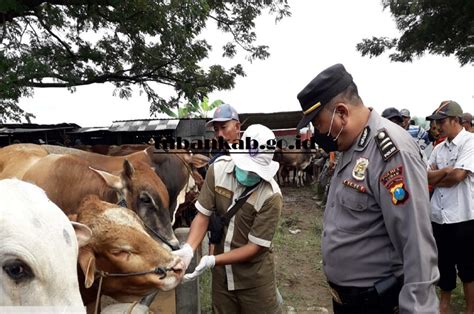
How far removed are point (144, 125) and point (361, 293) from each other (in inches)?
445

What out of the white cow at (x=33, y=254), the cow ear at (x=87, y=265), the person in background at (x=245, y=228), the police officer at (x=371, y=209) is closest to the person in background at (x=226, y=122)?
the person in background at (x=245, y=228)

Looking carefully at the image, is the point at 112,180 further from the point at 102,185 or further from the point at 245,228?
the point at 245,228

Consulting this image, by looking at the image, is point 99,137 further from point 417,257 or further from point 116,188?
point 417,257

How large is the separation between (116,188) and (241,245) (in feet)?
3.72

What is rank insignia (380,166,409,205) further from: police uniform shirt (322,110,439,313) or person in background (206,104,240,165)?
person in background (206,104,240,165)

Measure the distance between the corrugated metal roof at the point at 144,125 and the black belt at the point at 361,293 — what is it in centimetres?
1009

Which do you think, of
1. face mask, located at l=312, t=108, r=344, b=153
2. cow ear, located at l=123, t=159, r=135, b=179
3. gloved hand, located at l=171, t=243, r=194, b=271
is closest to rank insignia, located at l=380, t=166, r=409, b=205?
A: face mask, located at l=312, t=108, r=344, b=153

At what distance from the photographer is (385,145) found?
179 cm

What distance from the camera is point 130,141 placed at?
13102 mm

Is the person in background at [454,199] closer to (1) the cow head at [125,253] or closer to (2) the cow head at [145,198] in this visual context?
(2) the cow head at [145,198]

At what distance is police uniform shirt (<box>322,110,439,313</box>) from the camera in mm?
1632

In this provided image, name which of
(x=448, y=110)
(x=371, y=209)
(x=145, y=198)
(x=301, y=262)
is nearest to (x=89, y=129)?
(x=301, y=262)

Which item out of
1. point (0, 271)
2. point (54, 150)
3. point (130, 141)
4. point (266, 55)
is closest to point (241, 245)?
point (0, 271)

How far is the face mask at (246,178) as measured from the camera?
2.71 meters
